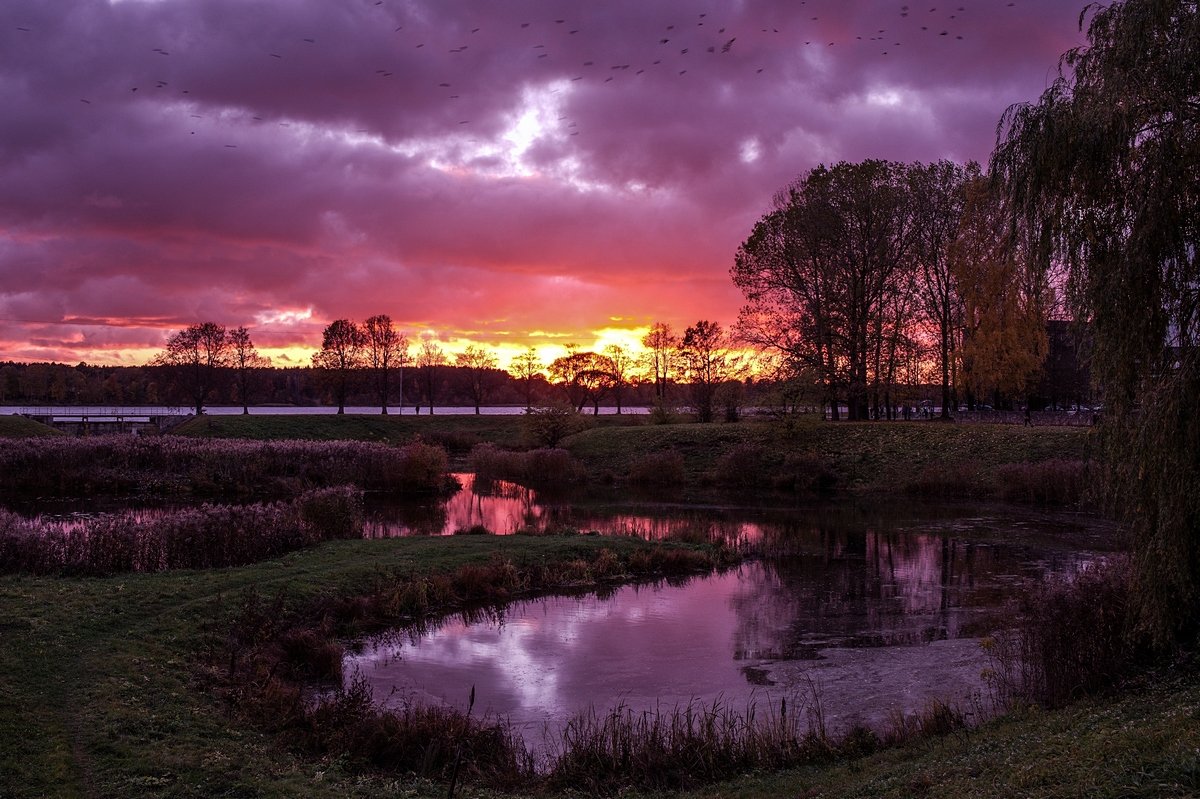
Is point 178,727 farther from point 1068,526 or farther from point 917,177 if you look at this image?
point 917,177

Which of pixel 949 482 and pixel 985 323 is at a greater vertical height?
pixel 985 323

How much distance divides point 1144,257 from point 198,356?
96.4 meters

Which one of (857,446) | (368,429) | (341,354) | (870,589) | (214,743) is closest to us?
(214,743)

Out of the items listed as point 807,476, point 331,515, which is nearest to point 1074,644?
point 331,515

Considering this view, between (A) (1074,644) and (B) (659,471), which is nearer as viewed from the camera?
(A) (1074,644)

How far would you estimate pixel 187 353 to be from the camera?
90750 millimetres

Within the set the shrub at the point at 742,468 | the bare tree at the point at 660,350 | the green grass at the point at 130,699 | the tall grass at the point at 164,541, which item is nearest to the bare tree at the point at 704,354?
the bare tree at the point at 660,350

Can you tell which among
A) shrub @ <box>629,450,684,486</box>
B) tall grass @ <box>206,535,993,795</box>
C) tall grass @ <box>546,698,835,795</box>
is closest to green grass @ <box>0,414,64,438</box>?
shrub @ <box>629,450,684,486</box>

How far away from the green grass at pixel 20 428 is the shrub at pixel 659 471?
42.4m

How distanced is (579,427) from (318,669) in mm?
54809

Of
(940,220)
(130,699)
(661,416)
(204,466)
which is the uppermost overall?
(940,220)

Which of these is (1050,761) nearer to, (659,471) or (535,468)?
(659,471)

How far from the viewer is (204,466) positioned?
4112 centimetres

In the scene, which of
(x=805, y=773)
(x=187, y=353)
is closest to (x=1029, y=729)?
(x=805, y=773)
